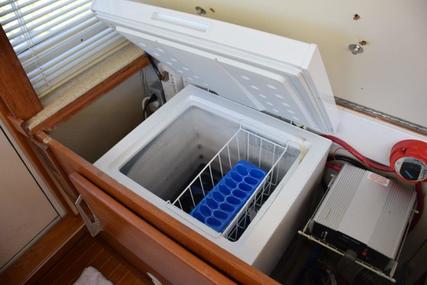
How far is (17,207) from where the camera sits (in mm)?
1507

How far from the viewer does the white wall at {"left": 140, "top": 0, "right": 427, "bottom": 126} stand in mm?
797

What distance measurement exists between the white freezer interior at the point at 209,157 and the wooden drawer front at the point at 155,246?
86 mm

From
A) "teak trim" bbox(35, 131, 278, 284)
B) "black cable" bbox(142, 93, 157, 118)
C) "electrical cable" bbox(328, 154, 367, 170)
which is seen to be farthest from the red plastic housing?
"black cable" bbox(142, 93, 157, 118)

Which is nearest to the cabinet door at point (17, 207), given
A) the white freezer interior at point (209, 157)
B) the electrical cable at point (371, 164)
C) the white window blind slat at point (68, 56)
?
the white window blind slat at point (68, 56)

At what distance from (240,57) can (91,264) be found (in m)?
1.46

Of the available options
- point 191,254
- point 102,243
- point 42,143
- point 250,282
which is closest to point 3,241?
point 102,243

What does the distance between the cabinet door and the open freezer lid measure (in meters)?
0.75

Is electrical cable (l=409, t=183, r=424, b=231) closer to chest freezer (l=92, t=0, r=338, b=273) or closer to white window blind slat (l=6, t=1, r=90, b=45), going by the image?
Result: chest freezer (l=92, t=0, r=338, b=273)

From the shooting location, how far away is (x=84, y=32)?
4.65 feet

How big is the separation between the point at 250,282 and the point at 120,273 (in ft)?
3.81

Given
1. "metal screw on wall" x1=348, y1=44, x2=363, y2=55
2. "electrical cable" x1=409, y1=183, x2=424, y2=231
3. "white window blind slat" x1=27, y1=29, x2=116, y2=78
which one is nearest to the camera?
"metal screw on wall" x1=348, y1=44, x2=363, y2=55

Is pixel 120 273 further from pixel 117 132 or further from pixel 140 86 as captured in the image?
pixel 140 86

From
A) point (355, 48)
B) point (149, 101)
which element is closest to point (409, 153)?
point (355, 48)

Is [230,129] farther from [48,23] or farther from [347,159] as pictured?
[48,23]
